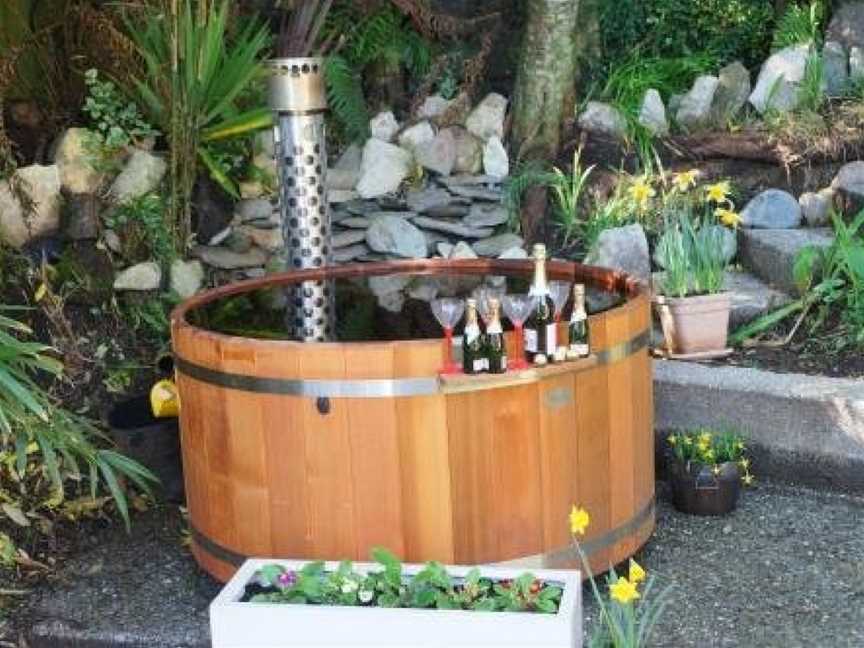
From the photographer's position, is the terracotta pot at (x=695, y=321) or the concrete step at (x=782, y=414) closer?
the concrete step at (x=782, y=414)

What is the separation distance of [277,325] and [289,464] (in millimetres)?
750

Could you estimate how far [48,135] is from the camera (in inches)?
236

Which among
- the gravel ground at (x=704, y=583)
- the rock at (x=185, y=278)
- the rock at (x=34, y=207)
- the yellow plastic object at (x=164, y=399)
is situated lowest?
the gravel ground at (x=704, y=583)

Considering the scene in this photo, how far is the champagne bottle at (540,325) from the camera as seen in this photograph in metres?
3.54

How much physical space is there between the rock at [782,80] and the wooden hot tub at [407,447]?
110 inches

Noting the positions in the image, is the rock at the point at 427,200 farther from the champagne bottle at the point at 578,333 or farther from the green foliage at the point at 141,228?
the champagne bottle at the point at 578,333

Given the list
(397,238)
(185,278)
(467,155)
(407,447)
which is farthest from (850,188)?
(407,447)

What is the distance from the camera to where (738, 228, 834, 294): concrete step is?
541 centimetres

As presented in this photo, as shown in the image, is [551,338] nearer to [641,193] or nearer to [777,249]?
[641,193]

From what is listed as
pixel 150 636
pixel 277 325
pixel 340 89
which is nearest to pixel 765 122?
pixel 340 89

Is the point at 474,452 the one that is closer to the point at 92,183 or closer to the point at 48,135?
the point at 92,183

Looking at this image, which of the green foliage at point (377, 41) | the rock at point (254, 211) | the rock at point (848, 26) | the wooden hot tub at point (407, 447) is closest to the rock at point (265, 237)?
the rock at point (254, 211)

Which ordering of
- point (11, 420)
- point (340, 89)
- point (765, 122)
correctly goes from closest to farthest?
point (11, 420) → point (765, 122) → point (340, 89)

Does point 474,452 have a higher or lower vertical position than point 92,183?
lower
